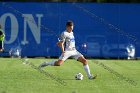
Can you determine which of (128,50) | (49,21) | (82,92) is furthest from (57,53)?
(82,92)

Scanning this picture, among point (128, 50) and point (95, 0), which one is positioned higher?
point (95, 0)

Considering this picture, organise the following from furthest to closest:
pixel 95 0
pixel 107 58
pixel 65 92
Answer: pixel 95 0 < pixel 107 58 < pixel 65 92

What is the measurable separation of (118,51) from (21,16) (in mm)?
7513

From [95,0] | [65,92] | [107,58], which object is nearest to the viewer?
[65,92]

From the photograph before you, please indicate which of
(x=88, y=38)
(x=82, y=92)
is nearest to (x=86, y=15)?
(x=88, y=38)

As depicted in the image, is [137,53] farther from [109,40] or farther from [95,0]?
[95,0]

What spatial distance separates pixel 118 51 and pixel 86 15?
3.51 meters

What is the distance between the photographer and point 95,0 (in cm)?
4478

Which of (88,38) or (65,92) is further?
(88,38)

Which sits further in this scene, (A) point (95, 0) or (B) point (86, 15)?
(A) point (95, 0)

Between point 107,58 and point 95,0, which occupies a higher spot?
point 95,0

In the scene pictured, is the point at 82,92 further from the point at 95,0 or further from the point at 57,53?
the point at 95,0

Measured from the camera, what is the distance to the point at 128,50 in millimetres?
41562

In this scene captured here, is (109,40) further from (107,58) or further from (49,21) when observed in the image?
(49,21)
